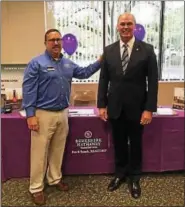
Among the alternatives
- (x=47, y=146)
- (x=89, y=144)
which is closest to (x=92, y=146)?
(x=89, y=144)

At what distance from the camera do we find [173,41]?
3.44 m

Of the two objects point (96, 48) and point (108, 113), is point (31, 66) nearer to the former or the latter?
point (108, 113)

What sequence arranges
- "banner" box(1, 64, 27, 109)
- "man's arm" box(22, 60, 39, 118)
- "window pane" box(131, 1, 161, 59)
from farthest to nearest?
"window pane" box(131, 1, 161, 59) → "banner" box(1, 64, 27, 109) → "man's arm" box(22, 60, 39, 118)

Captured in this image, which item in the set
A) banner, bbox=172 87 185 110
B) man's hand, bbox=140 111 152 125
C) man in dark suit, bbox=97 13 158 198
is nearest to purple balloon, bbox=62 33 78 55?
man in dark suit, bbox=97 13 158 198

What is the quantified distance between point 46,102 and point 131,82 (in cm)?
65

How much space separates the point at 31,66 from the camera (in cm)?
203

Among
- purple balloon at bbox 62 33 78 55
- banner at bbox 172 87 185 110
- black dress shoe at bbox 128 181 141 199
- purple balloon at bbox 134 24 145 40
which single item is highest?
purple balloon at bbox 134 24 145 40

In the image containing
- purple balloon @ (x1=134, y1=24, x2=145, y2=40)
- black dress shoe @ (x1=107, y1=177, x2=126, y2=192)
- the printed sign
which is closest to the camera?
black dress shoe @ (x1=107, y1=177, x2=126, y2=192)

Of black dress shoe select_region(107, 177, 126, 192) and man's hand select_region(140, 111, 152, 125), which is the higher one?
man's hand select_region(140, 111, 152, 125)

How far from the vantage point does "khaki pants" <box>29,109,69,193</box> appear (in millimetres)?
2100

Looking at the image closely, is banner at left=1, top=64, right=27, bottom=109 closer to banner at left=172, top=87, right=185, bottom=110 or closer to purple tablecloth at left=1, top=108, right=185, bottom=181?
purple tablecloth at left=1, top=108, right=185, bottom=181

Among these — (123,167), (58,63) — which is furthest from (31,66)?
(123,167)

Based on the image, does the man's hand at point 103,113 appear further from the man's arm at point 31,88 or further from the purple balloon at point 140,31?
the purple balloon at point 140,31

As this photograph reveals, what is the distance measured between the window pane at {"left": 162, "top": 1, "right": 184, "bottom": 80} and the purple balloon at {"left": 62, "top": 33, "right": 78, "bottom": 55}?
1.12 meters
